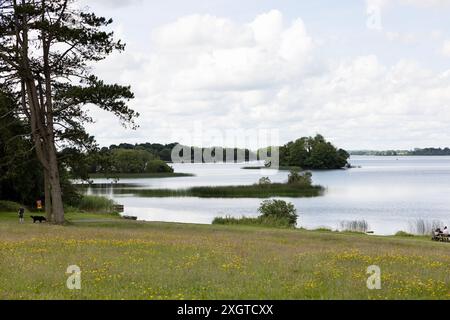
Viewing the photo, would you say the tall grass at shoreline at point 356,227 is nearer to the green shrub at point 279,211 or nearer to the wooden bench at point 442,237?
the green shrub at point 279,211

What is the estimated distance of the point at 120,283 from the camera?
13.5m

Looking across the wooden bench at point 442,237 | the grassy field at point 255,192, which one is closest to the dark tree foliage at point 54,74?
the wooden bench at point 442,237

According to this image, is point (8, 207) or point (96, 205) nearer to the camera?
point (8, 207)

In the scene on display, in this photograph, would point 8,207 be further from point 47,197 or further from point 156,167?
point 156,167

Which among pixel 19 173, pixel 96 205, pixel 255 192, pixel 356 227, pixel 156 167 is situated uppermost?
pixel 156 167

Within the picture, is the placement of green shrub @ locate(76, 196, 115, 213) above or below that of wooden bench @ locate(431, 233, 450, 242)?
above

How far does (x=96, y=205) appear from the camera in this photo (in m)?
74.4

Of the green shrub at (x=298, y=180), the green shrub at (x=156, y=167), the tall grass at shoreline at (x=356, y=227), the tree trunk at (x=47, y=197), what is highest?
the green shrub at (x=156, y=167)

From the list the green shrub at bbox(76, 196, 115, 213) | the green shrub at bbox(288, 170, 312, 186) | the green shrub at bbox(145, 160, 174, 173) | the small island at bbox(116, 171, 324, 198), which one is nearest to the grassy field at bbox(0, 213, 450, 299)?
the green shrub at bbox(76, 196, 115, 213)

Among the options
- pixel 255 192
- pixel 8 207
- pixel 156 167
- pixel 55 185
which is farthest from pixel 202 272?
pixel 156 167

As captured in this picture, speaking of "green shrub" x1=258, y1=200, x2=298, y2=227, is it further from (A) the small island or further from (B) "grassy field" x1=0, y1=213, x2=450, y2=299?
(A) the small island

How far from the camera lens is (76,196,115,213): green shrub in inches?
2864

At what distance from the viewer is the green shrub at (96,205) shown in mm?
72750
